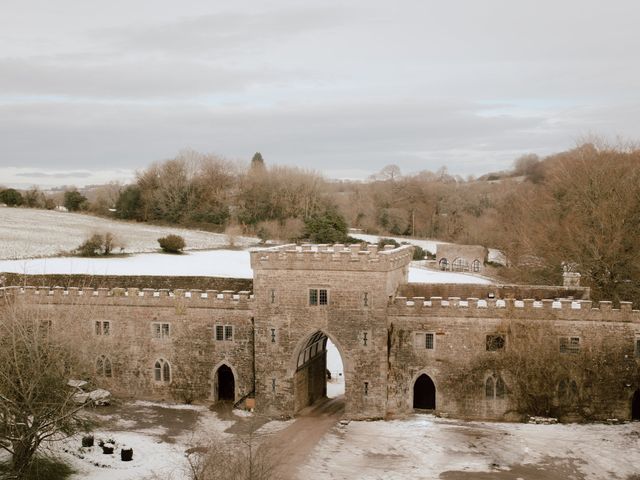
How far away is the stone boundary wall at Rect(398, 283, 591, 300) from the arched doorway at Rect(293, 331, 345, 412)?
565 cm

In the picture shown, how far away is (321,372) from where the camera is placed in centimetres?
4150

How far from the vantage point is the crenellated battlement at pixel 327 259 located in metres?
35.5

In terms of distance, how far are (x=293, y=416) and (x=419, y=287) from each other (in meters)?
9.71

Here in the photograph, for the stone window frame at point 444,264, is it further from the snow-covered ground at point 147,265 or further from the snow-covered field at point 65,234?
the snow-covered field at point 65,234

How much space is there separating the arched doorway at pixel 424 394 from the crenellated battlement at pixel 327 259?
6015 mm

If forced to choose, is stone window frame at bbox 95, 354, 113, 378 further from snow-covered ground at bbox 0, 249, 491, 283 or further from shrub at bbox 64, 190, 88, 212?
shrub at bbox 64, 190, 88, 212

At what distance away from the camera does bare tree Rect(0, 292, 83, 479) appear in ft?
83.7

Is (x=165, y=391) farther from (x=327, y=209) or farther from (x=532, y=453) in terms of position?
(x=327, y=209)

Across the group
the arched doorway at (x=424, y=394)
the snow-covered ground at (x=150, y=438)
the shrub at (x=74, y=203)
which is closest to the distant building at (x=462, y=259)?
the arched doorway at (x=424, y=394)

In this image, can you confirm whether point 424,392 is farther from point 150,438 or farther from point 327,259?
point 150,438

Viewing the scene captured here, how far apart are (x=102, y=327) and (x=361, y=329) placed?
14500mm

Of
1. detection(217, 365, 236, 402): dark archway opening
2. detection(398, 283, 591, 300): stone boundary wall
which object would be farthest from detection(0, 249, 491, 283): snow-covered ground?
detection(217, 365, 236, 402): dark archway opening

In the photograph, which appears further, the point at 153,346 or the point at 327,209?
the point at 327,209

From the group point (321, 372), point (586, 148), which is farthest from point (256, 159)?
point (321, 372)
